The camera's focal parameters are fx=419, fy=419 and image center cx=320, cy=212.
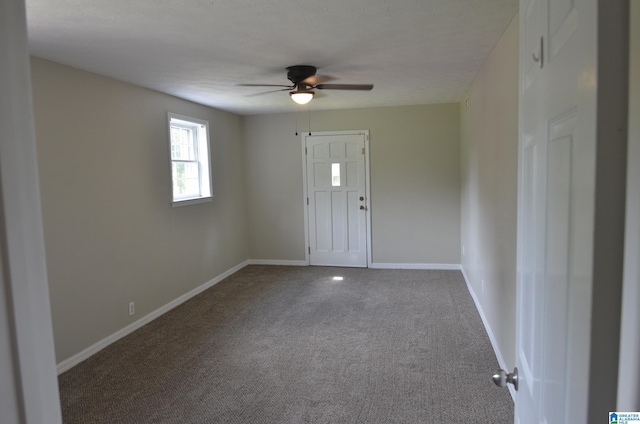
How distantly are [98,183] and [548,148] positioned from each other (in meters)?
3.69

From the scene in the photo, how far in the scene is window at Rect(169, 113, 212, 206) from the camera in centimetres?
502

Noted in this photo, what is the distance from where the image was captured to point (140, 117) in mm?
4223

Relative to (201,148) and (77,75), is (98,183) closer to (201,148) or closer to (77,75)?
(77,75)

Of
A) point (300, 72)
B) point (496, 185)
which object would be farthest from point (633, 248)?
point (300, 72)

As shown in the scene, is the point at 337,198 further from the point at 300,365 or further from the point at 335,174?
the point at 300,365

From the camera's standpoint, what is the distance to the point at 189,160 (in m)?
5.32

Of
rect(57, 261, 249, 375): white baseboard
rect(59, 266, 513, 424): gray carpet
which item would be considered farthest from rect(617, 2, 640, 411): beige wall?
rect(57, 261, 249, 375): white baseboard

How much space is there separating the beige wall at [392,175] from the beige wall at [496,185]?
1.14 metres

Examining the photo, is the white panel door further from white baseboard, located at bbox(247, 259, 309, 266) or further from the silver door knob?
white baseboard, located at bbox(247, 259, 309, 266)

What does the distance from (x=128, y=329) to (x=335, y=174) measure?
11.8ft

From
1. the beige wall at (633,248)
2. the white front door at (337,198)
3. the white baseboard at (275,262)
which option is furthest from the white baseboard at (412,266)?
the beige wall at (633,248)

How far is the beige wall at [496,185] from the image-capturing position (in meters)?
2.66

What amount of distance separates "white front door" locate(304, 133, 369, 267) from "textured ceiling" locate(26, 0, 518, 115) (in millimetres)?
2053

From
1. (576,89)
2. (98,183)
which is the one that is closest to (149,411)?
(98,183)
